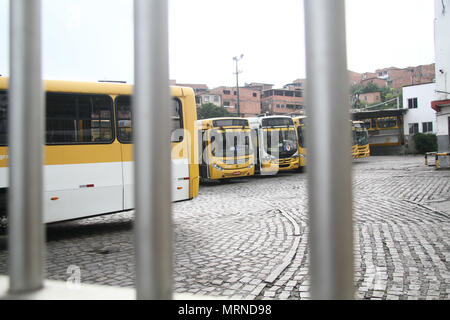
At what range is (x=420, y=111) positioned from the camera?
136ft

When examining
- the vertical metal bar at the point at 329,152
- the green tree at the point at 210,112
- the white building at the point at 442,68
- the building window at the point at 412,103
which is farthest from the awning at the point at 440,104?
the green tree at the point at 210,112

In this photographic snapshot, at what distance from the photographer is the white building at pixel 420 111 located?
41.0 metres

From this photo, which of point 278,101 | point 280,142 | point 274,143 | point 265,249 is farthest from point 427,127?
point 265,249

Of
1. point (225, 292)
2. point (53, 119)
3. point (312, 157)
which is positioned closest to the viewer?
point (312, 157)

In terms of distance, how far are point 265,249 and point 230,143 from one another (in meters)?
10.4

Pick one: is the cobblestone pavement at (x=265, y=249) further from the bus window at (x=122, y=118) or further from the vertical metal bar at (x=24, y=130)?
the bus window at (x=122, y=118)

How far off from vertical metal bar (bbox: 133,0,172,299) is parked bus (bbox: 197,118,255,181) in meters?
14.6

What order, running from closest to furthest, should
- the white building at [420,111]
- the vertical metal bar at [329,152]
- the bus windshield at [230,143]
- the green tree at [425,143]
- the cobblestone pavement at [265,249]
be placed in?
the vertical metal bar at [329,152], the cobblestone pavement at [265,249], the bus windshield at [230,143], the green tree at [425,143], the white building at [420,111]

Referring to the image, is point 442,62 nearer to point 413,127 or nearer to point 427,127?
point 427,127

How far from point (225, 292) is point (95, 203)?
3906 mm

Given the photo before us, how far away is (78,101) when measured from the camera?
6.84m
